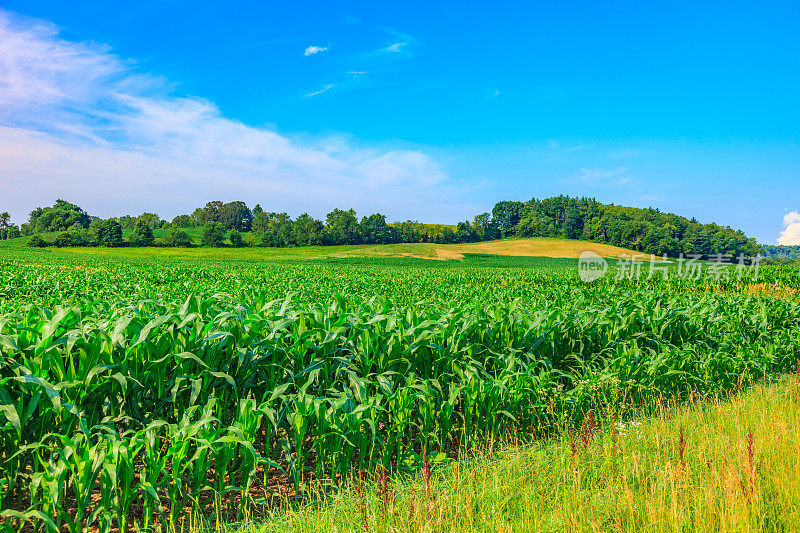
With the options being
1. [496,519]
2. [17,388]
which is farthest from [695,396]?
[17,388]

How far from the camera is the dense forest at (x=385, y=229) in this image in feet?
325

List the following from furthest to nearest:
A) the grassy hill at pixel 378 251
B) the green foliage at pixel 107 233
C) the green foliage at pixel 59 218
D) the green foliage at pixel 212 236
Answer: the green foliage at pixel 59 218 → the green foliage at pixel 212 236 → the green foliage at pixel 107 233 → the grassy hill at pixel 378 251

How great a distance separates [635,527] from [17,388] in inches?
169

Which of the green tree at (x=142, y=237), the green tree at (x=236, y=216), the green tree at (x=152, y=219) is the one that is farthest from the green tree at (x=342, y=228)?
Result: the green tree at (x=152, y=219)

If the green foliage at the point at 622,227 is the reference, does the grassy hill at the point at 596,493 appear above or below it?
below

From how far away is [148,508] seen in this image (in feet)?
9.08

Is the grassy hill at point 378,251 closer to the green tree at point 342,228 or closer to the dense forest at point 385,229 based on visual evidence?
the dense forest at point 385,229

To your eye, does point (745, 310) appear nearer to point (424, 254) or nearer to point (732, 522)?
point (732, 522)

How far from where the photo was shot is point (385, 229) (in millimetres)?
122562

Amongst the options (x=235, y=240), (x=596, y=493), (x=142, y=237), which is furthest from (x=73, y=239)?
(x=596, y=493)

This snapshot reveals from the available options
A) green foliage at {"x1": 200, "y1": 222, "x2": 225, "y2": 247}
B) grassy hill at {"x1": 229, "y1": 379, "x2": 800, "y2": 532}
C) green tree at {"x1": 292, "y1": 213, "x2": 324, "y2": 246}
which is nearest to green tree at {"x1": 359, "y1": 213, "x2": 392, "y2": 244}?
green tree at {"x1": 292, "y1": 213, "x2": 324, "y2": 246}

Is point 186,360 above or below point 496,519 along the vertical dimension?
above

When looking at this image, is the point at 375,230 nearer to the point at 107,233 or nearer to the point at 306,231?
the point at 306,231

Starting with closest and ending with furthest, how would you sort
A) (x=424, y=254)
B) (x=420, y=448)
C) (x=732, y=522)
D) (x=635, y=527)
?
(x=732, y=522), (x=635, y=527), (x=420, y=448), (x=424, y=254)
